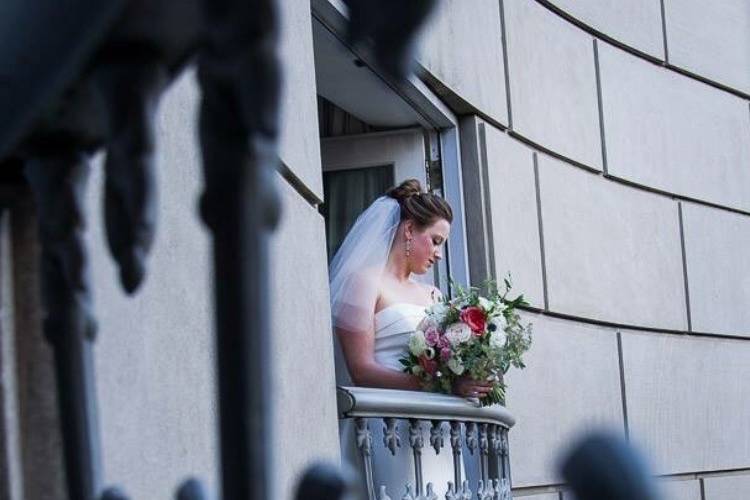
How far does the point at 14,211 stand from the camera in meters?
0.96

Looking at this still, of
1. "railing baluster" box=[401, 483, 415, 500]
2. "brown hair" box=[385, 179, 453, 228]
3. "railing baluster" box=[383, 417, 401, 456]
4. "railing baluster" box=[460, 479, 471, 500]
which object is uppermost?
"brown hair" box=[385, 179, 453, 228]

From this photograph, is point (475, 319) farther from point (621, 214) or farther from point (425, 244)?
point (621, 214)

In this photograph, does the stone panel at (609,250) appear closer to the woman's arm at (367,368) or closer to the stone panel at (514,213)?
the stone panel at (514,213)

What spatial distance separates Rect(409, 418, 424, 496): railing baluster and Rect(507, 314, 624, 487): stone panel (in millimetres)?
1843

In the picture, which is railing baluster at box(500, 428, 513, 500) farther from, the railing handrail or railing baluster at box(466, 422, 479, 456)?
railing baluster at box(466, 422, 479, 456)

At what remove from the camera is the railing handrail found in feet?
17.0

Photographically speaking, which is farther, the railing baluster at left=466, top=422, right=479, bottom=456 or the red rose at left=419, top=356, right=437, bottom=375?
the railing baluster at left=466, top=422, right=479, bottom=456

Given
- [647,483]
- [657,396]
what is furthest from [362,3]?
[657,396]

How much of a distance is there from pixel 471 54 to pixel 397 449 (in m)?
2.65

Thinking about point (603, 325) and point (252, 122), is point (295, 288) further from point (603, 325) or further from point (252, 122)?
point (603, 325)

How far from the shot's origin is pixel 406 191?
7.00 m

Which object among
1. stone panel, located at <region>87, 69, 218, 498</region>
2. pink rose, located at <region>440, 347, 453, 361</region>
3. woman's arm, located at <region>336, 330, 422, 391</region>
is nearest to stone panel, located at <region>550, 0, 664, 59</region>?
woman's arm, located at <region>336, 330, 422, 391</region>

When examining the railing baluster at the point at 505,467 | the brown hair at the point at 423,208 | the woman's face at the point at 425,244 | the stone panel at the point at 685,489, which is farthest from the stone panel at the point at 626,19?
the railing baluster at the point at 505,467

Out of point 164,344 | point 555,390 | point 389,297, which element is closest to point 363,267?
point 389,297
